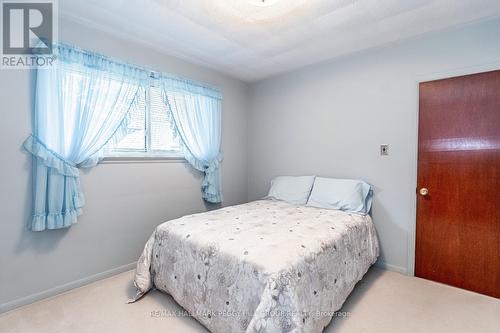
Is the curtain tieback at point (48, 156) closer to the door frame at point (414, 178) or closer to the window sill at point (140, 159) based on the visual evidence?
the window sill at point (140, 159)

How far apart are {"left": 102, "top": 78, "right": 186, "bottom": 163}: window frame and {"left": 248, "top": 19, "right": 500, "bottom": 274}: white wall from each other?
5.24 ft

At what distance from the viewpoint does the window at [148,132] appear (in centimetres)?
251

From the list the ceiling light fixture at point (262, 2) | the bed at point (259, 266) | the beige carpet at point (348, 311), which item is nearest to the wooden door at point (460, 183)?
the beige carpet at point (348, 311)

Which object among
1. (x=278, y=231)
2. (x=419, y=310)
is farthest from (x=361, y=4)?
(x=419, y=310)

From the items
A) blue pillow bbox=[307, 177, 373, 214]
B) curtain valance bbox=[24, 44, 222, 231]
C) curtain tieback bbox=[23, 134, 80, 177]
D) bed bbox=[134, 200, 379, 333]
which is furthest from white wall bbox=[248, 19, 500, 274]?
curtain tieback bbox=[23, 134, 80, 177]

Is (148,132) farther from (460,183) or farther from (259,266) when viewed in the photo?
(460,183)

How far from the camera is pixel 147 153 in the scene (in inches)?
104

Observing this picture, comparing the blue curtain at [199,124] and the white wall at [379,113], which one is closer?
the white wall at [379,113]

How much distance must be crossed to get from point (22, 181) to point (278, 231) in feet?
6.73

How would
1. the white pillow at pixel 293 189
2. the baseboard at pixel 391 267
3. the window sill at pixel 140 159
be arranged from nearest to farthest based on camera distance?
1. the window sill at pixel 140 159
2. the baseboard at pixel 391 267
3. the white pillow at pixel 293 189

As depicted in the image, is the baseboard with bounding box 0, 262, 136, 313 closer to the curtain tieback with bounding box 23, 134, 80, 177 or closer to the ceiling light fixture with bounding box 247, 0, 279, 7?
the curtain tieback with bounding box 23, 134, 80, 177

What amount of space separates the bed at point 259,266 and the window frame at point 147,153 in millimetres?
897

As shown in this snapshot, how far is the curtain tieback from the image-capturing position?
1.89 m

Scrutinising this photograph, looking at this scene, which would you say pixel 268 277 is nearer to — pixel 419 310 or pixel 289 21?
pixel 419 310
